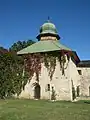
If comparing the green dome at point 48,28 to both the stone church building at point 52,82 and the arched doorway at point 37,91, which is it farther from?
the arched doorway at point 37,91

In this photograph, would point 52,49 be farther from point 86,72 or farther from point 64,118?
point 64,118

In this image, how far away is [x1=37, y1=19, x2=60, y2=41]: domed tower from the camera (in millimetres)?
36844

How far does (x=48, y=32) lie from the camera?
121 ft

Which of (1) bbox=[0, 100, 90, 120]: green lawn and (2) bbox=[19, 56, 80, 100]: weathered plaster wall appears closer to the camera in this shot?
(1) bbox=[0, 100, 90, 120]: green lawn

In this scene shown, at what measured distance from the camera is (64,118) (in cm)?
1254

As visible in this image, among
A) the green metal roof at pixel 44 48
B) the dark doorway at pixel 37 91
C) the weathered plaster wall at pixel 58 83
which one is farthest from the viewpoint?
the green metal roof at pixel 44 48

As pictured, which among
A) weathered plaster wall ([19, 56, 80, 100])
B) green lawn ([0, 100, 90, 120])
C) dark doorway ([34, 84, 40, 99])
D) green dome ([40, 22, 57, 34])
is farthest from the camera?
green dome ([40, 22, 57, 34])

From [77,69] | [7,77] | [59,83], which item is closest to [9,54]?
[7,77]

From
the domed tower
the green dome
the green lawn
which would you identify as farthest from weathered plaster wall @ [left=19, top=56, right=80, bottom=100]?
the green lawn

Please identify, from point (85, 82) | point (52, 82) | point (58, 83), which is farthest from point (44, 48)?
point (85, 82)

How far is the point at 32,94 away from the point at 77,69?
11464 mm

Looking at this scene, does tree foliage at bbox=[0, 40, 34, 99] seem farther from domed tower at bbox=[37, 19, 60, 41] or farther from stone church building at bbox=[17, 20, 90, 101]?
domed tower at bbox=[37, 19, 60, 41]

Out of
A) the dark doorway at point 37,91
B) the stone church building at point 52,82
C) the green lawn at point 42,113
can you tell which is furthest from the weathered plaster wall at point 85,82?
the green lawn at point 42,113

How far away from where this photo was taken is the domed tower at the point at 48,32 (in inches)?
1451
